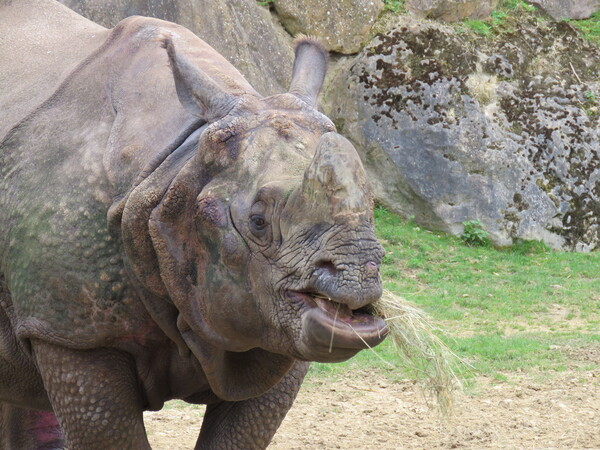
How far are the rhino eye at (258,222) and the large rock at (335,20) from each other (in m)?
7.60

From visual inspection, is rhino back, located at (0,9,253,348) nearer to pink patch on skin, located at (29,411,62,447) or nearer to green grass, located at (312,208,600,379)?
pink patch on skin, located at (29,411,62,447)

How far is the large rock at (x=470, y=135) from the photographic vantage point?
10383mm

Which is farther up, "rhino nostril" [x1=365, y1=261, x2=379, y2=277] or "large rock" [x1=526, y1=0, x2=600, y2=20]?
"rhino nostril" [x1=365, y1=261, x2=379, y2=277]

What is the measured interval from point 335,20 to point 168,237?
7.59 m

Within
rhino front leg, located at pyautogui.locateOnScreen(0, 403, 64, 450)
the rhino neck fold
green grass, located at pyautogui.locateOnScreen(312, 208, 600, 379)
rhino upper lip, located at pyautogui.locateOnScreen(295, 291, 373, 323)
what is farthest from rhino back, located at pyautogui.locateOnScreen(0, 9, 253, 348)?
green grass, located at pyautogui.locateOnScreen(312, 208, 600, 379)

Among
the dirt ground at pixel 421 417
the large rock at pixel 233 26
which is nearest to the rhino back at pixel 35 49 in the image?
the dirt ground at pixel 421 417

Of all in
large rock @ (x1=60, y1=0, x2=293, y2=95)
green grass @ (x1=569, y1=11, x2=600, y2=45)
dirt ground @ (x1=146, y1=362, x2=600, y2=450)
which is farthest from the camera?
green grass @ (x1=569, y1=11, x2=600, y2=45)

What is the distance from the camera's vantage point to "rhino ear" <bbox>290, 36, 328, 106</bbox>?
390 centimetres

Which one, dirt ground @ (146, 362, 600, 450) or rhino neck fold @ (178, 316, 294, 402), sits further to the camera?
dirt ground @ (146, 362, 600, 450)

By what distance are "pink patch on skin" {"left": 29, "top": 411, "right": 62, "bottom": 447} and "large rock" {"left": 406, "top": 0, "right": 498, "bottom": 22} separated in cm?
653

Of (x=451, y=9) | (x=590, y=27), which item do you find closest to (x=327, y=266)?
(x=451, y=9)

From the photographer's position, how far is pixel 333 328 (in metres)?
3.08

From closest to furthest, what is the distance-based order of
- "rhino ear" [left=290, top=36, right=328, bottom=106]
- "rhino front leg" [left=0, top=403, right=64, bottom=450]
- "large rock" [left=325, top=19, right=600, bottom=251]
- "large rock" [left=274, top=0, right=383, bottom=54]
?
"rhino ear" [left=290, top=36, right=328, bottom=106], "rhino front leg" [left=0, top=403, right=64, bottom=450], "large rock" [left=325, top=19, right=600, bottom=251], "large rock" [left=274, top=0, right=383, bottom=54]

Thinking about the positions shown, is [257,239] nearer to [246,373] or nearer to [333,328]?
[333,328]
